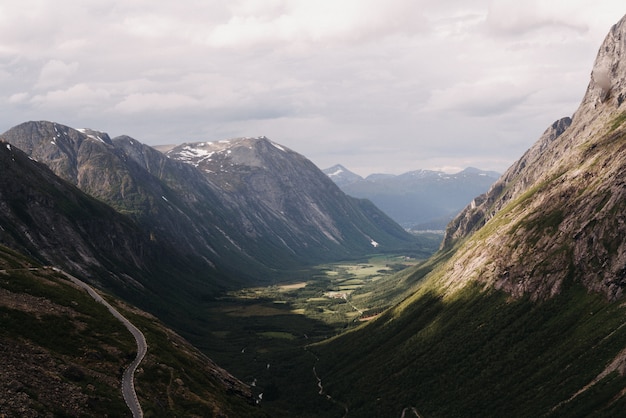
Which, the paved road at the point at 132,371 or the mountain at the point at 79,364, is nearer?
the mountain at the point at 79,364

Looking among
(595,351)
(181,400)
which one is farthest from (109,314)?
(595,351)

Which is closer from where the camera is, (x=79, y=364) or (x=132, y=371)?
(x=79, y=364)

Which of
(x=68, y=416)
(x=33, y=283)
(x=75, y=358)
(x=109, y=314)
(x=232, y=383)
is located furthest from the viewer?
(x=232, y=383)

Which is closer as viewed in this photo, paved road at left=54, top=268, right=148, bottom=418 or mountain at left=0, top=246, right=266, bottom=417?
mountain at left=0, top=246, right=266, bottom=417

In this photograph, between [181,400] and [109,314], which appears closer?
[181,400]

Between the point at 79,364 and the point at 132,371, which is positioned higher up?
the point at 79,364

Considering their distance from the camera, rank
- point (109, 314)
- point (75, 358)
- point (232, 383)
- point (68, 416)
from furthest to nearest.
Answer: point (232, 383) < point (109, 314) < point (75, 358) < point (68, 416)

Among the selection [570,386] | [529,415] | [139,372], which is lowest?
[529,415]

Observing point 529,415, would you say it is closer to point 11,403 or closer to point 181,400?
point 181,400
